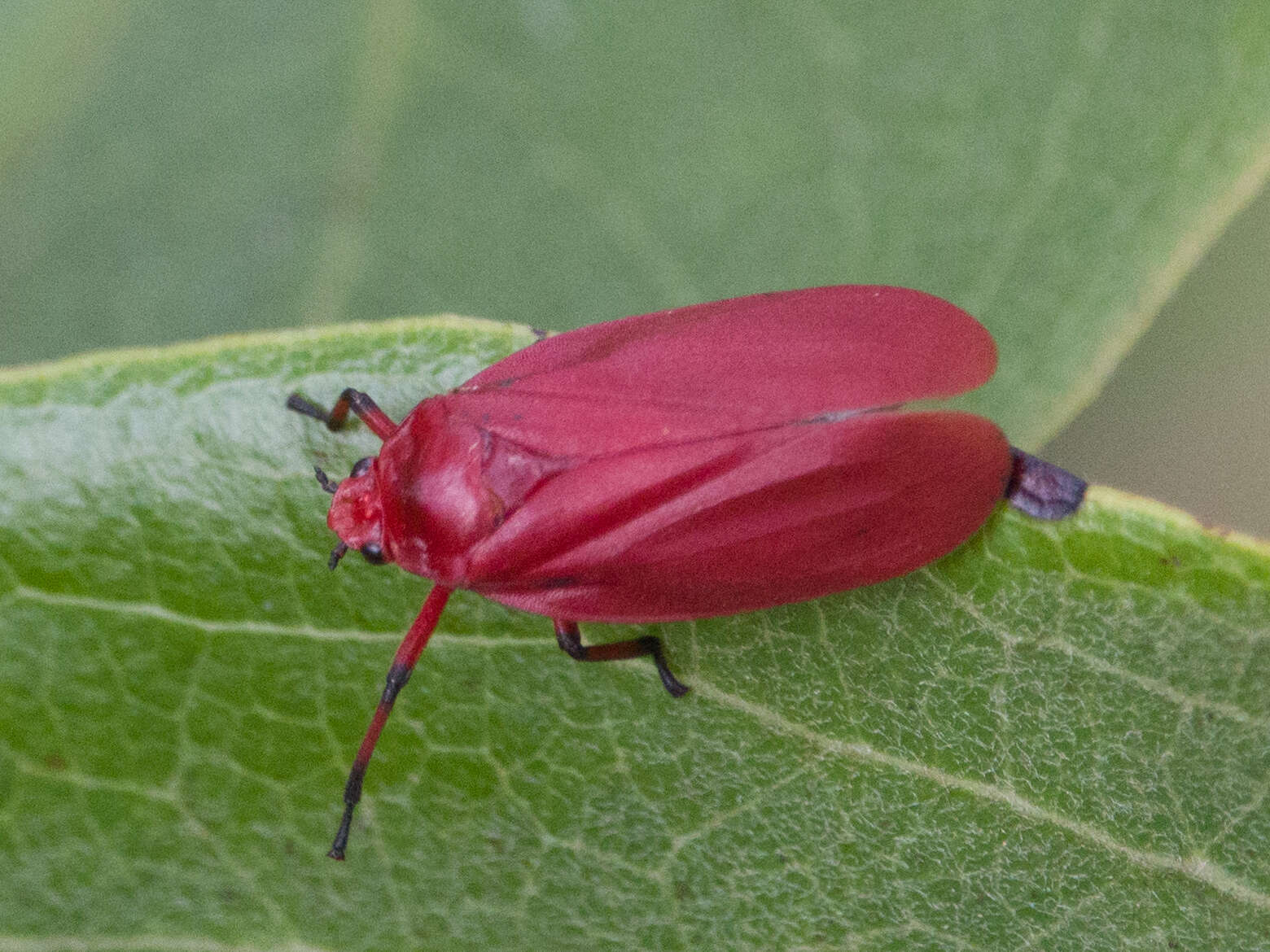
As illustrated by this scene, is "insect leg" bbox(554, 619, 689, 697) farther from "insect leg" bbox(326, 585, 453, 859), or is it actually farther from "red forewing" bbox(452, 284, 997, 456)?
"red forewing" bbox(452, 284, 997, 456)

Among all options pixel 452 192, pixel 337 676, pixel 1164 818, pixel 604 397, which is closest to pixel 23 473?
pixel 337 676

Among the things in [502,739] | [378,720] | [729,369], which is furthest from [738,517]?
[378,720]

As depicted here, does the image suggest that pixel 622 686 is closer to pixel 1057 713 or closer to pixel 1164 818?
pixel 1057 713

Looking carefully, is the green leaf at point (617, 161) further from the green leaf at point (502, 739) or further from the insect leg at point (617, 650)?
the insect leg at point (617, 650)

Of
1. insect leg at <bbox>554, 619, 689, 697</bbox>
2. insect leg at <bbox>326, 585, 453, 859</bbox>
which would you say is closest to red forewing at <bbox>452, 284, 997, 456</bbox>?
insect leg at <bbox>554, 619, 689, 697</bbox>

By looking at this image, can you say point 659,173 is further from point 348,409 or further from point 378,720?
point 378,720

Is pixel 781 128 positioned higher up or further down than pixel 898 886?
higher up

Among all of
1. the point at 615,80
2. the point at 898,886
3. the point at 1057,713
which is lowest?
the point at 898,886
